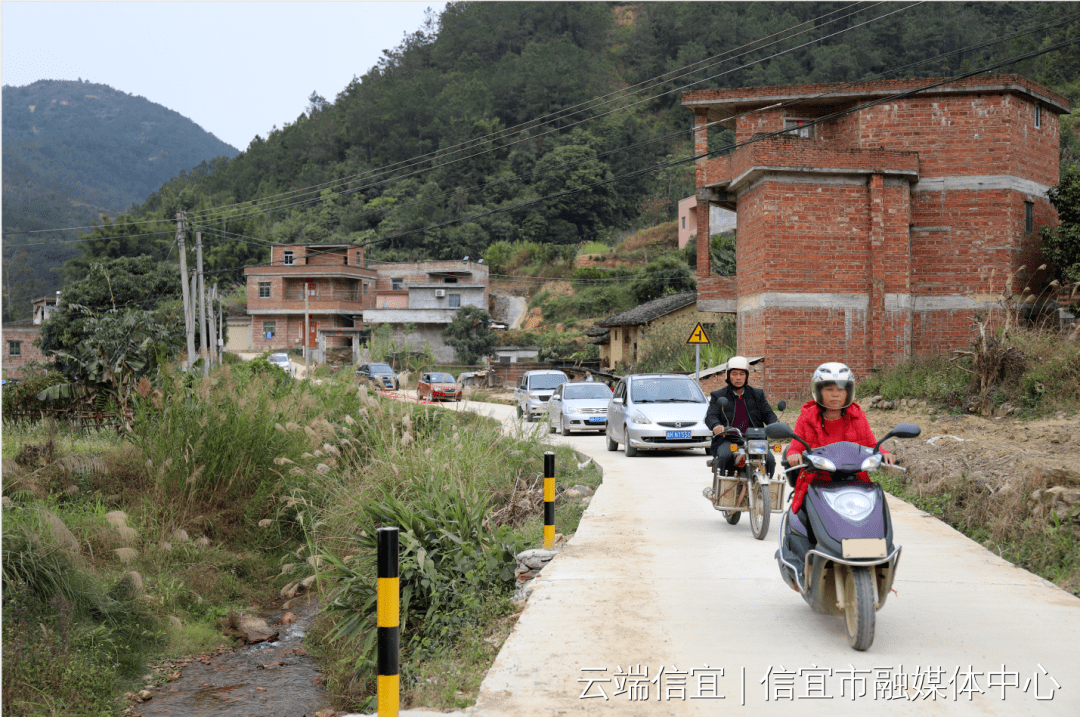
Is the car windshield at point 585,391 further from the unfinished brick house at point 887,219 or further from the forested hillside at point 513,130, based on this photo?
Result: the forested hillside at point 513,130

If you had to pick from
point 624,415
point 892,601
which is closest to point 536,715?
point 892,601

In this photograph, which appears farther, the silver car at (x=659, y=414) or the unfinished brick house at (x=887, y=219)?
the unfinished brick house at (x=887, y=219)

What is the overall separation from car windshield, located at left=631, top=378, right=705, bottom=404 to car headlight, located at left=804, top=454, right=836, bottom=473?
12219 mm

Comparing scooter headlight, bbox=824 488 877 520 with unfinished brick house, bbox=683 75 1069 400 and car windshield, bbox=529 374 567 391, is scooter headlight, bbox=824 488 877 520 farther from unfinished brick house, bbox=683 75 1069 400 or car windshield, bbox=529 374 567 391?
car windshield, bbox=529 374 567 391

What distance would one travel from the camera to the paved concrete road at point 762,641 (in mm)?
4645

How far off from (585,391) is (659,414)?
7383 millimetres

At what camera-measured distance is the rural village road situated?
15.2 ft

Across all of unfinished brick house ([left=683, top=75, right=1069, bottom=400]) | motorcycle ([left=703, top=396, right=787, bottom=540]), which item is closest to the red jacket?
motorcycle ([left=703, top=396, right=787, bottom=540])

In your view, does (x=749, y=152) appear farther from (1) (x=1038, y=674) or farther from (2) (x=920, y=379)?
(1) (x=1038, y=674)

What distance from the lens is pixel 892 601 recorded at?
665 cm

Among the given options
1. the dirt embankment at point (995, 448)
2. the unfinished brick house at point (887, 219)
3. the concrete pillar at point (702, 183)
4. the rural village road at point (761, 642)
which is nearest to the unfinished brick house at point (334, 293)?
the concrete pillar at point (702, 183)

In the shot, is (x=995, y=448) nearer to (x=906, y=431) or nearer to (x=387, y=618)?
(x=906, y=431)

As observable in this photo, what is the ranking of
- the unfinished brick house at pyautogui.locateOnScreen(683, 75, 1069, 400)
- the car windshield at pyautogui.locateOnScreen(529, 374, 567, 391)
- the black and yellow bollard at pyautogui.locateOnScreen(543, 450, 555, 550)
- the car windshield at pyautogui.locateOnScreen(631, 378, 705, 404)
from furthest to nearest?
the car windshield at pyautogui.locateOnScreen(529, 374, 567, 391)
the unfinished brick house at pyautogui.locateOnScreen(683, 75, 1069, 400)
the car windshield at pyautogui.locateOnScreen(631, 378, 705, 404)
the black and yellow bollard at pyautogui.locateOnScreen(543, 450, 555, 550)

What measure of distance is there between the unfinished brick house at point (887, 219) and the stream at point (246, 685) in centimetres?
1851
